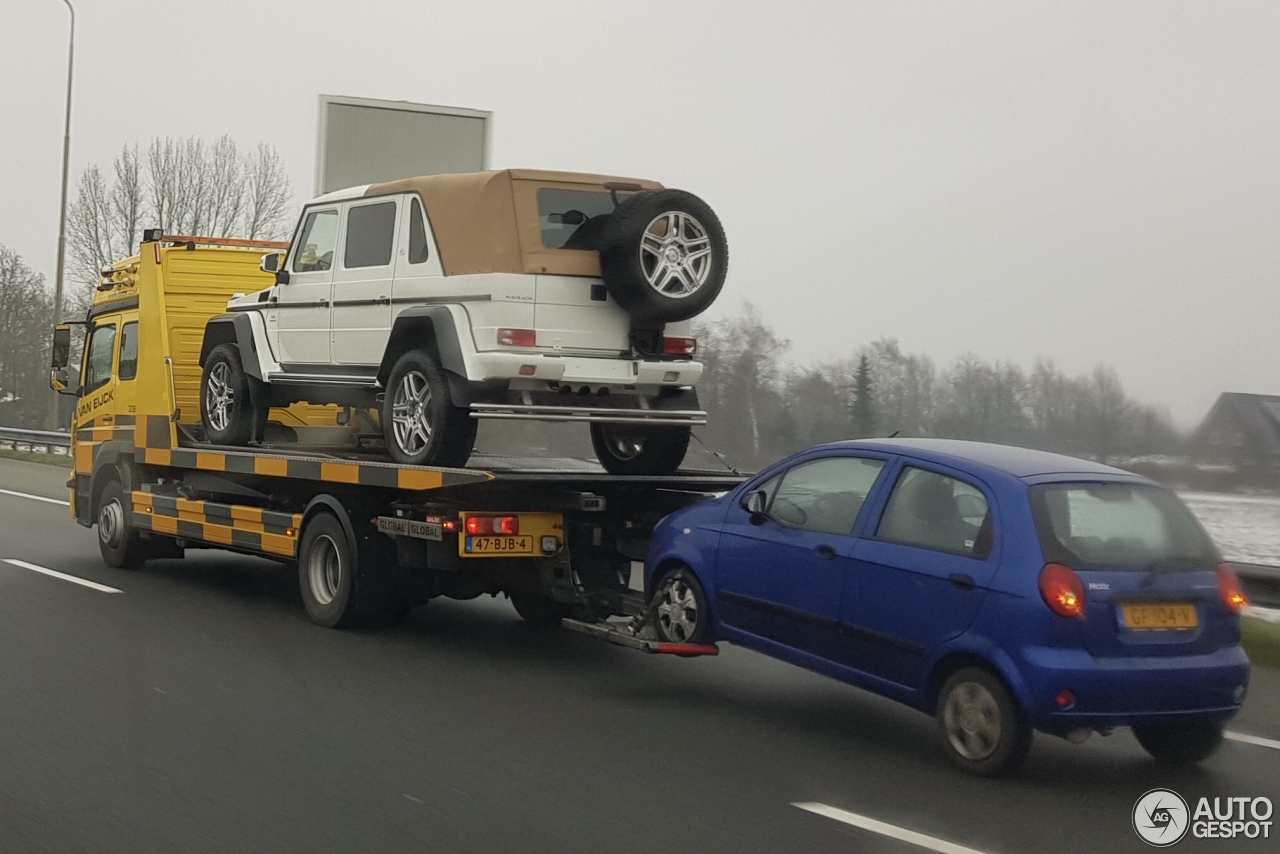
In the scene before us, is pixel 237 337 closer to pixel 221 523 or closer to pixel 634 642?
pixel 221 523

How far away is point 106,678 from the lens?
810 cm

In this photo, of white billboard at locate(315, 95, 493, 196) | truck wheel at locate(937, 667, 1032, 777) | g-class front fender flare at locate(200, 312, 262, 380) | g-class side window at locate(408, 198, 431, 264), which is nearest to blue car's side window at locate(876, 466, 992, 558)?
truck wheel at locate(937, 667, 1032, 777)

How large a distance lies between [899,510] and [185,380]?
24.4 ft

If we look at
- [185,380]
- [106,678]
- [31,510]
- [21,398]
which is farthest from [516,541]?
[21,398]

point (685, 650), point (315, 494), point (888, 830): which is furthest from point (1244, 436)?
point (315, 494)

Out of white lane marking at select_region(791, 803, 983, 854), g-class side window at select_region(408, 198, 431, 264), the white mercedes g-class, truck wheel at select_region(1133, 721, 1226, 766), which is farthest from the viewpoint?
g-class side window at select_region(408, 198, 431, 264)

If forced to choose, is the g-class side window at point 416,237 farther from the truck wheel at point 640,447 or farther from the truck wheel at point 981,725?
the truck wheel at point 981,725

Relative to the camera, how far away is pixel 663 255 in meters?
9.46

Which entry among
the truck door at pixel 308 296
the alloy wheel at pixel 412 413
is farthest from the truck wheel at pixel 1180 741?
the truck door at pixel 308 296

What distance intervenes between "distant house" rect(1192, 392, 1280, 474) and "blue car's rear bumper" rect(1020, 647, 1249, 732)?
149 inches

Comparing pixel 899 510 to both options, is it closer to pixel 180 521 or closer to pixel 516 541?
pixel 516 541

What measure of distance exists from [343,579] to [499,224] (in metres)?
2.52

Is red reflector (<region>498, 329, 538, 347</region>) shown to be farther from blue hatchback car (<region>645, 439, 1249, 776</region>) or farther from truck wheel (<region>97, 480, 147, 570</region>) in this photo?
truck wheel (<region>97, 480, 147, 570</region>)

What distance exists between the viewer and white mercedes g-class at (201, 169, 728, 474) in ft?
30.4
